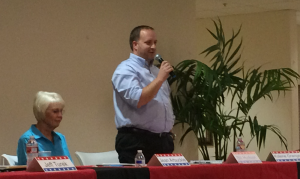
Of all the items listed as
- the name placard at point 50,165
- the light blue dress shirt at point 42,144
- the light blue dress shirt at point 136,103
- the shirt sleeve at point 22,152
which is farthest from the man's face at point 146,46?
the name placard at point 50,165

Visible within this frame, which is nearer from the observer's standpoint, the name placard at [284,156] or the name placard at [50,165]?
Answer: the name placard at [50,165]

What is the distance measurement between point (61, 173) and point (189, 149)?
377cm

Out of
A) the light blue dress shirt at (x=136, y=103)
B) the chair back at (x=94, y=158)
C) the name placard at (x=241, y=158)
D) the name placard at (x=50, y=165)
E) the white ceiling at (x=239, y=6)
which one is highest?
the white ceiling at (x=239, y=6)

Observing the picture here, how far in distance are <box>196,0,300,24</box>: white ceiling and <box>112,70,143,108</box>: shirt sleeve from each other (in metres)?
3.89

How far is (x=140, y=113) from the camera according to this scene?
275 centimetres

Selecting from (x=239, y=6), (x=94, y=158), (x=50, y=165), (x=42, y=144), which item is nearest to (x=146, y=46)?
(x=42, y=144)

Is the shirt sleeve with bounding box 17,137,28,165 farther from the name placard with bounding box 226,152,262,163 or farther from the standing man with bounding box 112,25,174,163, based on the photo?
the name placard with bounding box 226,152,262,163

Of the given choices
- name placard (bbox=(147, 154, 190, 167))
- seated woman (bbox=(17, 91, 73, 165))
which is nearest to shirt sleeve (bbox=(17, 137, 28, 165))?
seated woman (bbox=(17, 91, 73, 165))

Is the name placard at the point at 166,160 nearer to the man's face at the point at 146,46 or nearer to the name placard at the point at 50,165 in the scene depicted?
the name placard at the point at 50,165

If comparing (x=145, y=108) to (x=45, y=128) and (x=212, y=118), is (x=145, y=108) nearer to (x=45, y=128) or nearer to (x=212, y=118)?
(x=45, y=128)

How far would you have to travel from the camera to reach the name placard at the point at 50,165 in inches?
65.4

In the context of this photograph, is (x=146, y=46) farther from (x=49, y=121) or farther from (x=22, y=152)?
(x=22, y=152)

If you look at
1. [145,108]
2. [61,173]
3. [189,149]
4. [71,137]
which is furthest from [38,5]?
[61,173]

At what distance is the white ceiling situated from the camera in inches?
256
